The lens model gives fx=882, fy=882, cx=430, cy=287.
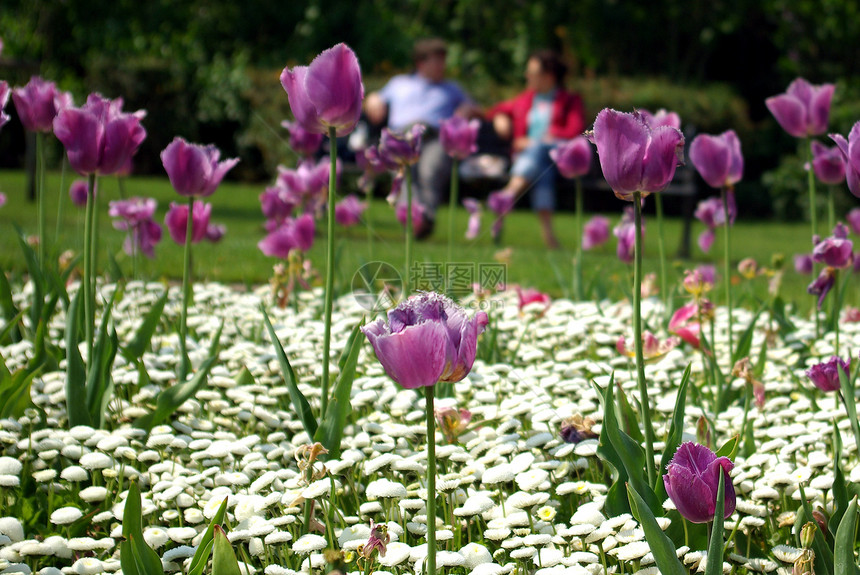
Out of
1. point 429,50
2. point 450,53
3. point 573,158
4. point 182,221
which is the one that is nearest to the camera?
point 182,221

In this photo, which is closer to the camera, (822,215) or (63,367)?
(63,367)

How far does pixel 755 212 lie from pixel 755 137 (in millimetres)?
1212

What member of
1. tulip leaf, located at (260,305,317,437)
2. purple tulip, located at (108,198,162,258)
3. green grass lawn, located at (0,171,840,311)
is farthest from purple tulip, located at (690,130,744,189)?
purple tulip, located at (108,198,162,258)

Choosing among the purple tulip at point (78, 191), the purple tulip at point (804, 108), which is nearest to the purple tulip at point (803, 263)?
the purple tulip at point (804, 108)

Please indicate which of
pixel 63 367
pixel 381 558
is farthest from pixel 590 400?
pixel 63 367

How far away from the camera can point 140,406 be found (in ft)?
7.38

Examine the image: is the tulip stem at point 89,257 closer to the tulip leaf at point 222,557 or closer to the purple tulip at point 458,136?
the tulip leaf at point 222,557

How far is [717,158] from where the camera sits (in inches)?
91.0

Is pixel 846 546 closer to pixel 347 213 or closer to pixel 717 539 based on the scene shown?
pixel 717 539

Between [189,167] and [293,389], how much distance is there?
0.66 m

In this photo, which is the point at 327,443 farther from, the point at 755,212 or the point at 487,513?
the point at 755,212

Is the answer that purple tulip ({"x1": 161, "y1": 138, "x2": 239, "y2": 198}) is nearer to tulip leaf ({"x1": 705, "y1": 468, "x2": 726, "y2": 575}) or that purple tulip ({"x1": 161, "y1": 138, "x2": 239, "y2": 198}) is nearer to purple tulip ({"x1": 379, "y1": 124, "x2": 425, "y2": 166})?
purple tulip ({"x1": 379, "y1": 124, "x2": 425, "y2": 166})

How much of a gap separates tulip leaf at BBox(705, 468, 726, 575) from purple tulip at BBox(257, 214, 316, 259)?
7.05ft

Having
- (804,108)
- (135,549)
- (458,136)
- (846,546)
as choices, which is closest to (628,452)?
(846,546)
